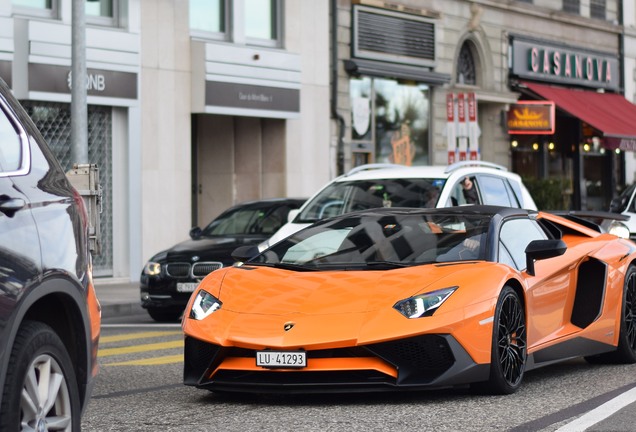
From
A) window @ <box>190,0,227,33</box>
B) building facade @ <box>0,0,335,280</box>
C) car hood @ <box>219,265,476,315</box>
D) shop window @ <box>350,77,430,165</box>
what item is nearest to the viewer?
car hood @ <box>219,265,476,315</box>

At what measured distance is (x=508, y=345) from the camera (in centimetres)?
884

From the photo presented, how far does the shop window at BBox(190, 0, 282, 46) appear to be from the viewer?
1045 inches

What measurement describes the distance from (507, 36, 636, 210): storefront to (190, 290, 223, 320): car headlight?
26.9 m

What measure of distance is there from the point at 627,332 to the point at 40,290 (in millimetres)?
6685

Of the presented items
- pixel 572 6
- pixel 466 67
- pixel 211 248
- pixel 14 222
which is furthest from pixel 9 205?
pixel 572 6

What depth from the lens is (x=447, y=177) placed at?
585 inches

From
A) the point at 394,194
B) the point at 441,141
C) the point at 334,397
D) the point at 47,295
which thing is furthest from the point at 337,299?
the point at 441,141

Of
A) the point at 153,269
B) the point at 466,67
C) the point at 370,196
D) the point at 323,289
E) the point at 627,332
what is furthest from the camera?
the point at 466,67

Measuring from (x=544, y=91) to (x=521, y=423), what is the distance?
2993 cm

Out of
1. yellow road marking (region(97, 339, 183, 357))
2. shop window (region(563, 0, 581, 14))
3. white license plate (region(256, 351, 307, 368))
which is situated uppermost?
shop window (region(563, 0, 581, 14))

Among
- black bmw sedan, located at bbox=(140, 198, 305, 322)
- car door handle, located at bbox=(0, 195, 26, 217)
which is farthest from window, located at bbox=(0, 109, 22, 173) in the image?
black bmw sedan, located at bbox=(140, 198, 305, 322)

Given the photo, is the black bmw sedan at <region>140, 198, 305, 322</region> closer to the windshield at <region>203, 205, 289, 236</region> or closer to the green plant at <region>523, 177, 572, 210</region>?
Answer: the windshield at <region>203, 205, 289, 236</region>

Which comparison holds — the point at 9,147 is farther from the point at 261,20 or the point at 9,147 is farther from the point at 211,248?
the point at 261,20

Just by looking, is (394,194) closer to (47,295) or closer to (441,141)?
(47,295)
